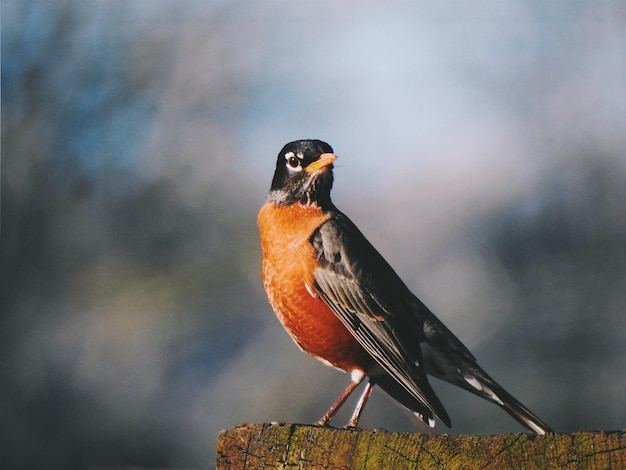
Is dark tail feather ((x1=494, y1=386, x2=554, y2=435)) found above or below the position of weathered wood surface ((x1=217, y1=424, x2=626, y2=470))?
above

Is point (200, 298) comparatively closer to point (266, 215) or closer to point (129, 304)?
point (129, 304)

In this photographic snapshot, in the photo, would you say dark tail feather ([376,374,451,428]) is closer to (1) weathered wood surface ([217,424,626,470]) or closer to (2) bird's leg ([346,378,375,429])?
(2) bird's leg ([346,378,375,429])

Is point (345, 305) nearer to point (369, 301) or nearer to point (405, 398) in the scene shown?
point (369, 301)

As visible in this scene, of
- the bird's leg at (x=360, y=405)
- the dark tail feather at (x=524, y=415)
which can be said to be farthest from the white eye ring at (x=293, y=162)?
the dark tail feather at (x=524, y=415)

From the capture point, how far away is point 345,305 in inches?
151

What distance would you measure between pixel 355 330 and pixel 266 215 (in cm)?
82

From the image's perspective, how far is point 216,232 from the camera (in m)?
9.98

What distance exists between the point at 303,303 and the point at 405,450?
159cm

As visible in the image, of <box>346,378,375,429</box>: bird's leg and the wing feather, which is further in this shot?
the wing feather

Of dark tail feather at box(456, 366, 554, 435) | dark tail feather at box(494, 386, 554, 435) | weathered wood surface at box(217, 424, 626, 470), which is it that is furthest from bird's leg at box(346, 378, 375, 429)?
weathered wood surface at box(217, 424, 626, 470)

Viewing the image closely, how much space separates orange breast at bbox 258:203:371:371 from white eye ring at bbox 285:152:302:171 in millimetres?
320

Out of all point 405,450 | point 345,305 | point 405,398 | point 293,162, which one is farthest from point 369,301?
point 405,450

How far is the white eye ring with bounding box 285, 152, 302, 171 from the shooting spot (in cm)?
418

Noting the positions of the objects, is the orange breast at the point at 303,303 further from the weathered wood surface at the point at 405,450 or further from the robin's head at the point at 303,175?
the weathered wood surface at the point at 405,450
